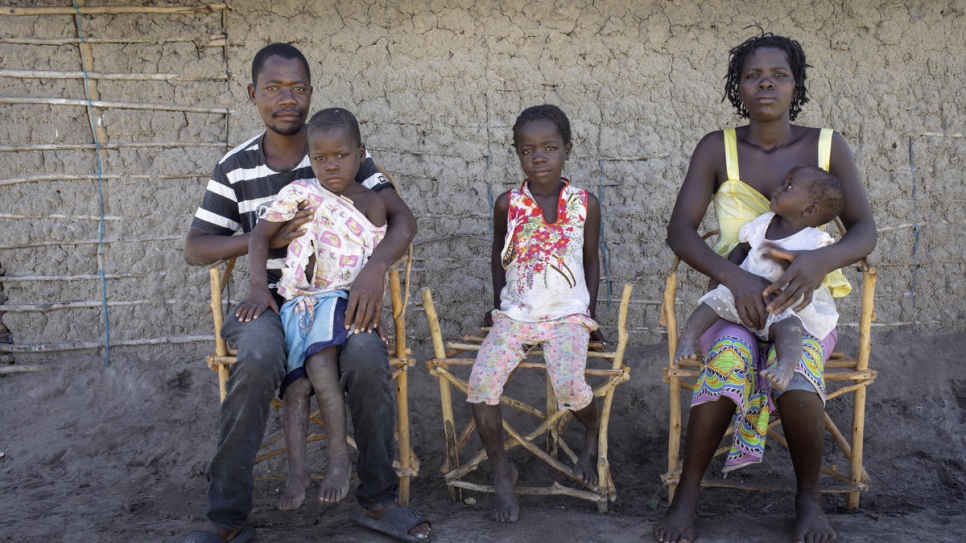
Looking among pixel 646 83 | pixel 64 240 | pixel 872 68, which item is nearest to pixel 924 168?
pixel 872 68

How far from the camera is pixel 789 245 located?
2865 millimetres

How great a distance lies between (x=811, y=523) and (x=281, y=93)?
234 centimetres

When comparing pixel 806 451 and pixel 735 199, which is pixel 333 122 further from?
pixel 806 451

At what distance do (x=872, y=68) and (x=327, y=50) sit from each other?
263cm

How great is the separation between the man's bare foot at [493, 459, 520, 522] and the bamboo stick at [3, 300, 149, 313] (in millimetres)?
1935

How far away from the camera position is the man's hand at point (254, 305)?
2809 mm

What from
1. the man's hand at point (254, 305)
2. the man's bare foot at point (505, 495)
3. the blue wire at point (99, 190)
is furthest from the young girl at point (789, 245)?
the blue wire at point (99, 190)

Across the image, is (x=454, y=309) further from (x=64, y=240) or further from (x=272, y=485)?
(x=64, y=240)

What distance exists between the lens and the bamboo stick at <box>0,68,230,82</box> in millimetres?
3945

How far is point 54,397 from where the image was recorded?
13.1ft

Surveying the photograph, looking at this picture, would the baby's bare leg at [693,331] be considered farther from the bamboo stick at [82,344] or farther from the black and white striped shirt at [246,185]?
the bamboo stick at [82,344]

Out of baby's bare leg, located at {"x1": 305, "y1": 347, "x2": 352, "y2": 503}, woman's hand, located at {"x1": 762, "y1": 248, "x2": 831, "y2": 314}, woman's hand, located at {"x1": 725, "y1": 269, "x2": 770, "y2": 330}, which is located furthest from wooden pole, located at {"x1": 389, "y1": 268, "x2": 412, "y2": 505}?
woman's hand, located at {"x1": 762, "y1": 248, "x2": 831, "y2": 314}

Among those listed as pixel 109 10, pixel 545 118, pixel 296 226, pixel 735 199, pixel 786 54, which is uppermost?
pixel 109 10

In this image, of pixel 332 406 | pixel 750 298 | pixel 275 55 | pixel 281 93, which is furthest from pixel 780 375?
pixel 275 55
